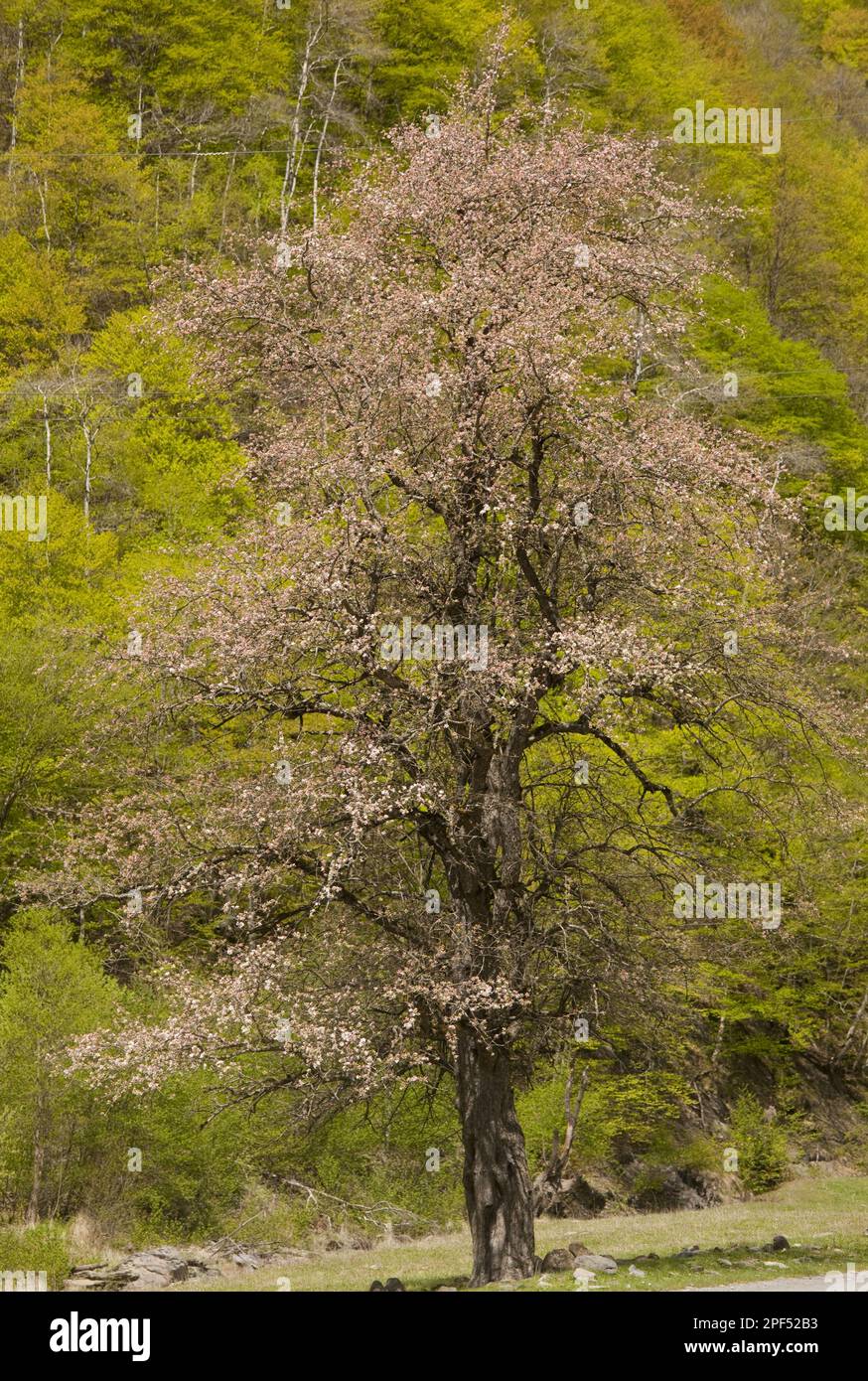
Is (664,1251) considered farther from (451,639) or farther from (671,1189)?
(671,1189)

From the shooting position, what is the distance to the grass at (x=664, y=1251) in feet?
47.2

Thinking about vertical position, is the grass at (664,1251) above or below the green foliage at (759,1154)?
above

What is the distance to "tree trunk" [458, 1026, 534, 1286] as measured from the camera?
15500 mm

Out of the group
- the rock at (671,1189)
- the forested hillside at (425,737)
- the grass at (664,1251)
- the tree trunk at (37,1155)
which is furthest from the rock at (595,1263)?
the rock at (671,1189)

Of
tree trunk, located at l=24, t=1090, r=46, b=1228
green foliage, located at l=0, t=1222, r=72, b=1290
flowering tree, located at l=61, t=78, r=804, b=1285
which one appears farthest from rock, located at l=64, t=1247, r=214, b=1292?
flowering tree, located at l=61, t=78, r=804, b=1285

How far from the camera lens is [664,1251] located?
18.1 metres

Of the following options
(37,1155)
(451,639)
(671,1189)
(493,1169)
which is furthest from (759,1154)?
(451,639)

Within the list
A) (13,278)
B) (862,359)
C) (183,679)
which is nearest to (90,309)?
(13,278)

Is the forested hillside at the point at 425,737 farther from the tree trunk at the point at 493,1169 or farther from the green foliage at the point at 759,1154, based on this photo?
the green foliage at the point at 759,1154

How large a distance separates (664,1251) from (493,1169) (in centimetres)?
374

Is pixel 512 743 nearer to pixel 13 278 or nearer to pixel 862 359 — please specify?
pixel 13 278

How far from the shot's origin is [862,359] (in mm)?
61531

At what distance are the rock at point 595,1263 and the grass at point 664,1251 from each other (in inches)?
9.9

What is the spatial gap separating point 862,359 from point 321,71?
84.9 ft
